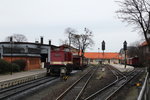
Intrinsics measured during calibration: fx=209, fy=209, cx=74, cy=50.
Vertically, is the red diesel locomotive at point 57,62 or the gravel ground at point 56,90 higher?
the red diesel locomotive at point 57,62

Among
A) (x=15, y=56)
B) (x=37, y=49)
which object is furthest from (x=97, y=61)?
(x=15, y=56)

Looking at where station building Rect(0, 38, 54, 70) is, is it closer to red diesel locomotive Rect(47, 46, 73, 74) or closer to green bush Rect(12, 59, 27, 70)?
green bush Rect(12, 59, 27, 70)

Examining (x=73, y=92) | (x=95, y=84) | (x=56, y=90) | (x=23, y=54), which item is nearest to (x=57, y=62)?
(x=95, y=84)

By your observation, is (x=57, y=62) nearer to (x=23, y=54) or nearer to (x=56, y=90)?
(x=56, y=90)

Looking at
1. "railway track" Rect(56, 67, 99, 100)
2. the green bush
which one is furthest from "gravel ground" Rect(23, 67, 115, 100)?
the green bush

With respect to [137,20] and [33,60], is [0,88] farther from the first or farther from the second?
[33,60]

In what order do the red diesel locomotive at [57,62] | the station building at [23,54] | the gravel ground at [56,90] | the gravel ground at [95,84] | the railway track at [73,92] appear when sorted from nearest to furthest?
the railway track at [73,92] < the gravel ground at [56,90] < the gravel ground at [95,84] < the red diesel locomotive at [57,62] < the station building at [23,54]

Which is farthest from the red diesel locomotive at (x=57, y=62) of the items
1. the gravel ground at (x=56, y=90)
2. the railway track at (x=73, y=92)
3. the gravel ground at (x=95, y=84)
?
the railway track at (x=73, y=92)

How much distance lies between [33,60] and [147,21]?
30650mm

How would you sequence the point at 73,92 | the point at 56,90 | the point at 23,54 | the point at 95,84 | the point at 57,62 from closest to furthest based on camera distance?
the point at 73,92
the point at 56,90
the point at 95,84
the point at 57,62
the point at 23,54

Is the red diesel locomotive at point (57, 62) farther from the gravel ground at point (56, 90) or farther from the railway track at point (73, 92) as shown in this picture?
the railway track at point (73, 92)

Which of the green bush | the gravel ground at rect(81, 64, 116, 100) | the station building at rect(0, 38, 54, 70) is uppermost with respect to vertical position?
the station building at rect(0, 38, 54, 70)

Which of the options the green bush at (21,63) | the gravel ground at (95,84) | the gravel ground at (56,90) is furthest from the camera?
the green bush at (21,63)

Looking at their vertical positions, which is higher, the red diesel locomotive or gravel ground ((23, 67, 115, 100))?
the red diesel locomotive
